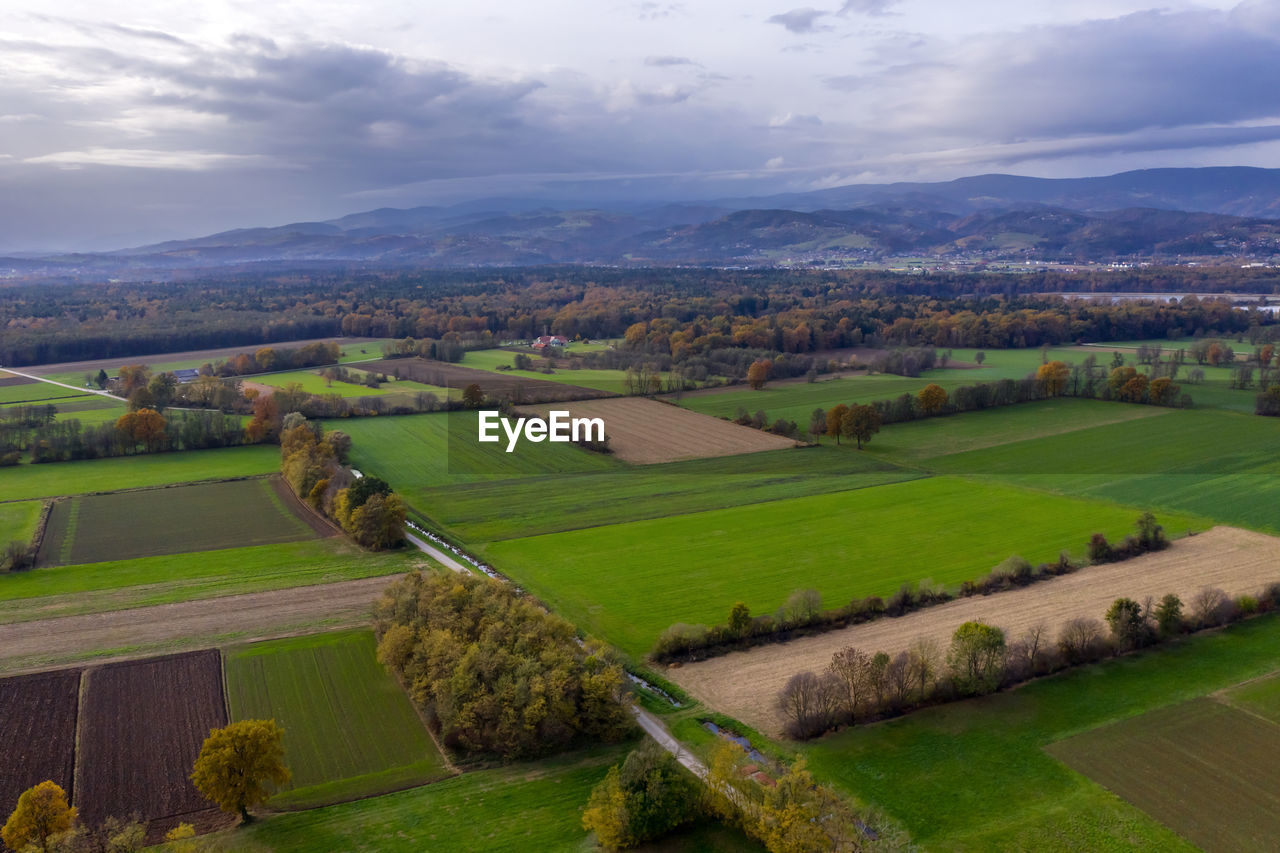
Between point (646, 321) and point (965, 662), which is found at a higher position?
point (646, 321)

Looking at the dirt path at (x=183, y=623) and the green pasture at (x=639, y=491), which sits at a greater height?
the green pasture at (x=639, y=491)

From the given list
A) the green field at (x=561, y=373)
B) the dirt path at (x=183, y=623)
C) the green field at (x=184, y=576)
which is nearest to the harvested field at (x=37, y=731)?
the dirt path at (x=183, y=623)

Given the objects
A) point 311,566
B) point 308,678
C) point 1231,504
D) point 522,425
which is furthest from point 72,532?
point 1231,504

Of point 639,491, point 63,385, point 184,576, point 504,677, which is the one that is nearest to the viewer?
point 504,677

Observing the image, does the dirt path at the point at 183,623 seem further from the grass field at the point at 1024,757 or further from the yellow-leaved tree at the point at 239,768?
the grass field at the point at 1024,757

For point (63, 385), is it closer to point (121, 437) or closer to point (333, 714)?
point (121, 437)

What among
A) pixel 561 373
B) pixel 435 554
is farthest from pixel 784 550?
pixel 561 373

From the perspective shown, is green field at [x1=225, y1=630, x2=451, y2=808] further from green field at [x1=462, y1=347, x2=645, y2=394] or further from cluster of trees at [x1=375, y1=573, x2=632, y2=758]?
green field at [x1=462, y1=347, x2=645, y2=394]

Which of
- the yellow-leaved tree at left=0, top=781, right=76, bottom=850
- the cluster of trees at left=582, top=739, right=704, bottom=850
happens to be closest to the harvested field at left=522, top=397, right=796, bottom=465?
the cluster of trees at left=582, top=739, right=704, bottom=850

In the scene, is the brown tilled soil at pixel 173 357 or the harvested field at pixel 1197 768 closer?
the harvested field at pixel 1197 768
